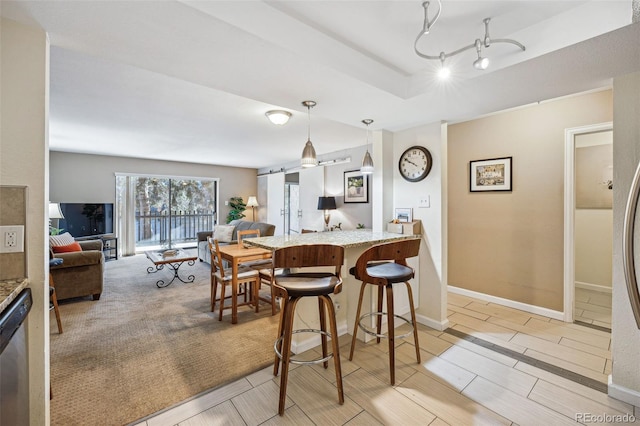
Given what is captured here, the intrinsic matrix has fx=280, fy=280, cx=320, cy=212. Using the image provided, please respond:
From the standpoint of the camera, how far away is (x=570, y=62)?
5.46ft

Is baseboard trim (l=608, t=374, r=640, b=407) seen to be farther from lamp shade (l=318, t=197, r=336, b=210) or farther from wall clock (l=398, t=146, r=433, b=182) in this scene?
lamp shade (l=318, t=197, r=336, b=210)

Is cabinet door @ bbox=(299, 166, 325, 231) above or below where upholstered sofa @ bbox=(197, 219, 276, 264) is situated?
above

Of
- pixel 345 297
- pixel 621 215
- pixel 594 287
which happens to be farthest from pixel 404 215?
pixel 594 287

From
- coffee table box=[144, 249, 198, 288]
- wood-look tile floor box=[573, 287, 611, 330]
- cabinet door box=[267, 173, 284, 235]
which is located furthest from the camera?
cabinet door box=[267, 173, 284, 235]

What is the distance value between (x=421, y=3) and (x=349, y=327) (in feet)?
8.08

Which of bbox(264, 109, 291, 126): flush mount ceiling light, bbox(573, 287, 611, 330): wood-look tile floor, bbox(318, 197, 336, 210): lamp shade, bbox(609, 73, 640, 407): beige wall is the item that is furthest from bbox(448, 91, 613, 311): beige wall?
bbox(318, 197, 336, 210): lamp shade

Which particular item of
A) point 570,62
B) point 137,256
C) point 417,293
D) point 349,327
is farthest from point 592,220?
point 137,256

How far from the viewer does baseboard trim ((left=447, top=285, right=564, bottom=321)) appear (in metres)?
2.98

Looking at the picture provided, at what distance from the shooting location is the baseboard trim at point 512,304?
2.98 m

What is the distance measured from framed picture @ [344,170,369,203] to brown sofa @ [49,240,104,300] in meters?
4.08

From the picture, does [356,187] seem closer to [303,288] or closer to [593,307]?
[593,307]

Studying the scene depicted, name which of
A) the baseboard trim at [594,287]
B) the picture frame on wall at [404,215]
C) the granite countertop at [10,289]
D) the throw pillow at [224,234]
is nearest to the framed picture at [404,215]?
the picture frame on wall at [404,215]

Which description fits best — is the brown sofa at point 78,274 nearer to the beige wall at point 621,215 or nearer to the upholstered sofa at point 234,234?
the upholstered sofa at point 234,234

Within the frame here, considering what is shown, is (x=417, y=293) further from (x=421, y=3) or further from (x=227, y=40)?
(x=227, y=40)
